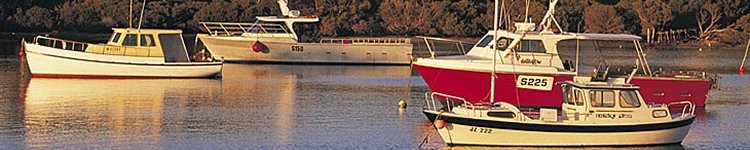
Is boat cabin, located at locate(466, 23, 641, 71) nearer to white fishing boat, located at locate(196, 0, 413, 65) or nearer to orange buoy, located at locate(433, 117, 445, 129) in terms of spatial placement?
orange buoy, located at locate(433, 117, 445, 129)

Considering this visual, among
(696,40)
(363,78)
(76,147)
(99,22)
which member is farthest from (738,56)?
(76,147)

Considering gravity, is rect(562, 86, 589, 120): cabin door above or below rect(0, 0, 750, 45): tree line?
above

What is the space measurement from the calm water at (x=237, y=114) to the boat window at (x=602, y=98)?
182 cm

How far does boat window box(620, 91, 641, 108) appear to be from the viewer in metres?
28.7

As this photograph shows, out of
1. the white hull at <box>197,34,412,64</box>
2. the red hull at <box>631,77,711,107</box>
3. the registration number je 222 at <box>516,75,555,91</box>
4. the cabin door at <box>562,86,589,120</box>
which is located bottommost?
the white hull at <box>197,34,412,64</box>

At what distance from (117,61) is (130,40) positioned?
83 cm

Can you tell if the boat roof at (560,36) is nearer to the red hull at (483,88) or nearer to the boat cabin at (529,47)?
the boat cabin at (529,47)

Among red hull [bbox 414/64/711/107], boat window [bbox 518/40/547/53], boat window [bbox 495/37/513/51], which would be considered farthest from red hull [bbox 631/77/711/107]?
boat window [bbox 495/37/513/51]

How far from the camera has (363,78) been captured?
53094 millimetres

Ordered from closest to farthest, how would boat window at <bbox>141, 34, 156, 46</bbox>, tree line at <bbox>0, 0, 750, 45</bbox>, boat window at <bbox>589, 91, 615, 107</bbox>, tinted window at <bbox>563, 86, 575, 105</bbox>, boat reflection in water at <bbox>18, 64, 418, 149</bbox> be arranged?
boat window at <bbox>589, 91, 615, 107</bbox> → tinted window at <bbox>563, 86, 575, 105</bbox> → boat reflection in water at <bbox>18, 64, 418, 149</bbox> → boat window at <bbox>141, 34, 156, 46</bbox> → tree line at <bbox>0, 0, 750, 45</bbox>

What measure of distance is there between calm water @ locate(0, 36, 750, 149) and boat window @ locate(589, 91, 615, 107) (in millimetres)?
1823

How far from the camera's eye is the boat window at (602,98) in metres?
28.7

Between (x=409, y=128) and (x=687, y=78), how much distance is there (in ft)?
30.4

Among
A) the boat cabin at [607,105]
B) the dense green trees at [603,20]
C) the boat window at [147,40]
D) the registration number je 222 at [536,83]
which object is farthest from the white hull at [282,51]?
the dense green trees at [603,20]
